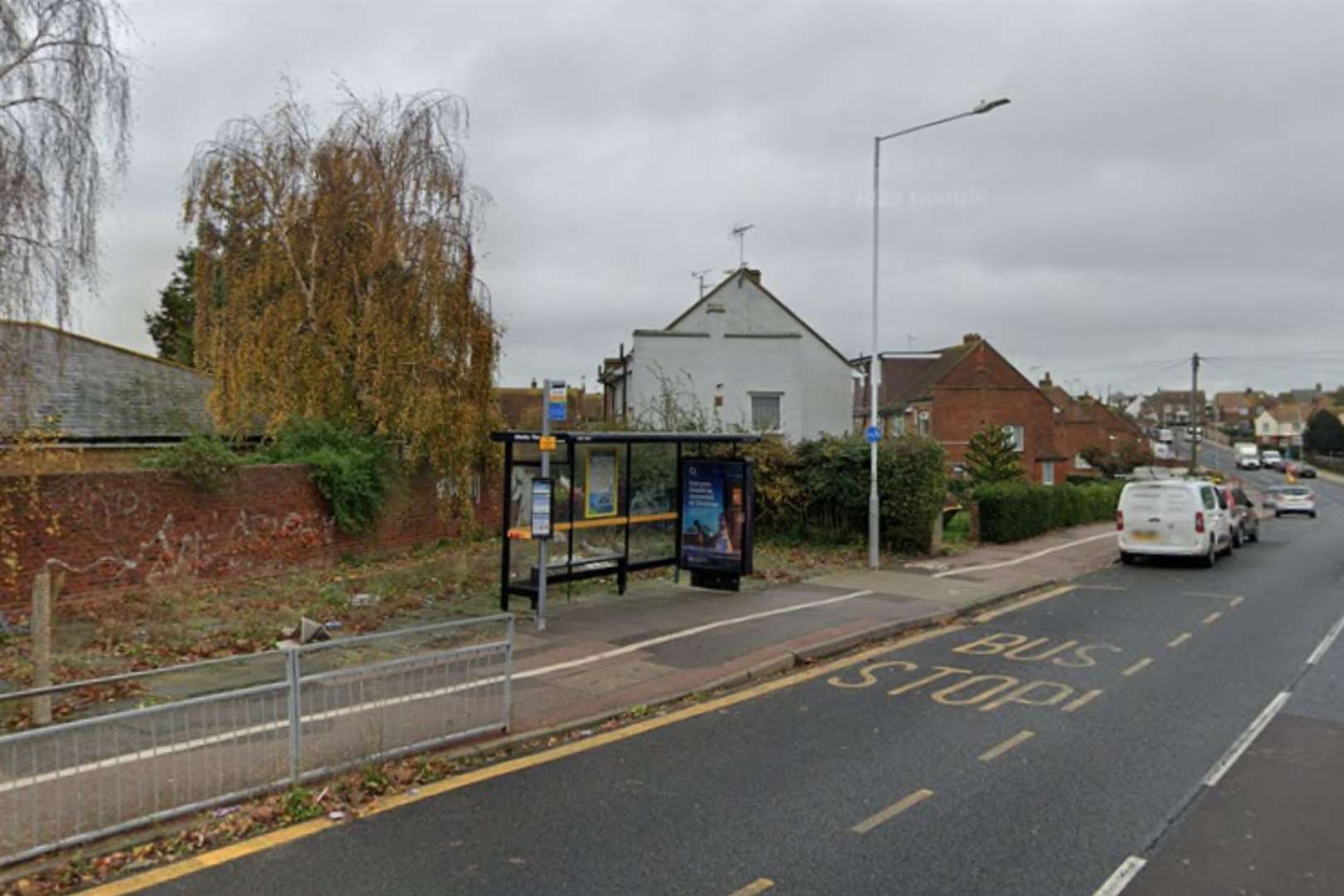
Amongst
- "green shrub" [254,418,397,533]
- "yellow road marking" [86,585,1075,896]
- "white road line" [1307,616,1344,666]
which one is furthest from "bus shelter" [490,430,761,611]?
"white road line" [1307,616,1344,666]

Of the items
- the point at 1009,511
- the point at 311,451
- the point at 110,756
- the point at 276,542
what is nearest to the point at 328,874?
the point at 110,756

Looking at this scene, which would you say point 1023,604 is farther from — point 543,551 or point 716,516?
point 543,551

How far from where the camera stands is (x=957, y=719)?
750 cm

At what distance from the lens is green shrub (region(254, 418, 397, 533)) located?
16.1 metres

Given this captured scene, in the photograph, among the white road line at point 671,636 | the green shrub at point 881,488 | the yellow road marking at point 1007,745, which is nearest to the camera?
the yellow road marking at point 1007,745

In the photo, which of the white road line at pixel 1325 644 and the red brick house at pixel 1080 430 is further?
the red brick house at pixel 1080 430

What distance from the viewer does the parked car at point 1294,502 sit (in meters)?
41.1

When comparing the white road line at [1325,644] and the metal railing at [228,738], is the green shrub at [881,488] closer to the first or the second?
the white road line at [1325,644]

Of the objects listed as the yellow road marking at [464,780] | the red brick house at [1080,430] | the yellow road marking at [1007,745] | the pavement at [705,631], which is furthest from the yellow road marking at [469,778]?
the red brick house at [1080,430]

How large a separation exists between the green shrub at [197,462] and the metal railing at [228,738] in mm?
6827

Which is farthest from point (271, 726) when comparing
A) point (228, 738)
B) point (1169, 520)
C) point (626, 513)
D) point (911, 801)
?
point (1169, 520)

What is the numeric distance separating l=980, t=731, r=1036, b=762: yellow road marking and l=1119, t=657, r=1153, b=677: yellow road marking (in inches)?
109

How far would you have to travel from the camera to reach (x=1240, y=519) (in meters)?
24.4

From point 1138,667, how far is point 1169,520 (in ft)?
35.9
